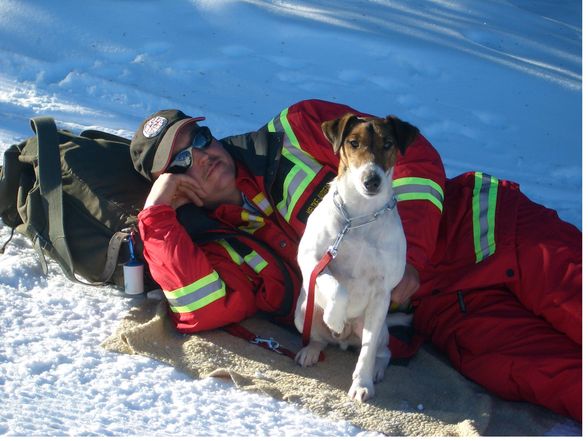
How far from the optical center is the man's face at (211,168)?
4105mm

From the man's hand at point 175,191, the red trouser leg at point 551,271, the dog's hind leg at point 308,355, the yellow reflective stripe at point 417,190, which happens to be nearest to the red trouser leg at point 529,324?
the red trouser leg at point 551,271

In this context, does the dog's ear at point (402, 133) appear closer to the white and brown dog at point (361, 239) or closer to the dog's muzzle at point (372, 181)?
the white and brown dog at point (361, 239)

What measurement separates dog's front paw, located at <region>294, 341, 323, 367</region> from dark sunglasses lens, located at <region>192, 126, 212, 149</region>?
4.13 ft

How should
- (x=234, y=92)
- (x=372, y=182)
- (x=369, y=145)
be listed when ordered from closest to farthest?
(x=372, y=182), (x=369, y=145), (x=234, y=92)

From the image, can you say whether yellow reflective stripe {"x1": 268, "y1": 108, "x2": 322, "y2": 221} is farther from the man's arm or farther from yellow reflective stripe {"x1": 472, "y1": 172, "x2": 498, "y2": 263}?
yellow reflective stripe {"x1": 472, "y1": 172, "x2": 498, "y2": 263}

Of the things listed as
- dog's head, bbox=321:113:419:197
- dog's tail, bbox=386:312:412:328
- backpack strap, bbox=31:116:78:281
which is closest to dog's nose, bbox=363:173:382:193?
dog's head, bbox=321:113:419:197

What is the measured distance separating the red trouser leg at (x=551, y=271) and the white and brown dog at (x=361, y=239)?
29.3 inches

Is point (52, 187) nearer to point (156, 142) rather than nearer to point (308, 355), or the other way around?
point (156, 142)

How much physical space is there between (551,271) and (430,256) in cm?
59

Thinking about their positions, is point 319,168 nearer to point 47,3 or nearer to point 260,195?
point 260,195

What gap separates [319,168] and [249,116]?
3.04 m

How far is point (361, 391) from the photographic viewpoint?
3350 millimetres

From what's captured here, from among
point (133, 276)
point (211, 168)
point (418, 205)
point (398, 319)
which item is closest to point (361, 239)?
point (418, 205)

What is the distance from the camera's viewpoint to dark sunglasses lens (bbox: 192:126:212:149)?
4.13 metres
